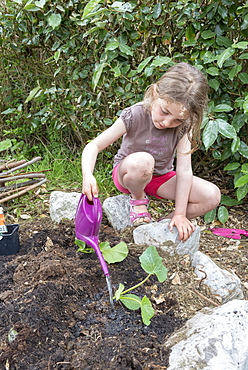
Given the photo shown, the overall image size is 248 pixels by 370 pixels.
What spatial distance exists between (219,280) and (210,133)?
2.72 ft

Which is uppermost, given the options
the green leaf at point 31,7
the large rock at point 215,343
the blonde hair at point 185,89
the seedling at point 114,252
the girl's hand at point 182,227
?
the green leaf at point 31,7

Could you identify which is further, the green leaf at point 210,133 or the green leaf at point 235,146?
the green leaf at point 235,146

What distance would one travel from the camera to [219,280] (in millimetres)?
1735

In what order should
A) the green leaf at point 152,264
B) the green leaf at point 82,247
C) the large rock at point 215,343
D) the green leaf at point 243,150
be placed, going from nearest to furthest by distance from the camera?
the large rock at point 215,343 → the green leaf at point 152,264 → the green leaf at point 82,247 → the green leaf at point 243,150

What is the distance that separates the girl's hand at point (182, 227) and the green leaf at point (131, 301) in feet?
1.69

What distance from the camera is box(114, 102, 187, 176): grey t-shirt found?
6.80 ft

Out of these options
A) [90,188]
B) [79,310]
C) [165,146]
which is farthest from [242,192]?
[79,310]

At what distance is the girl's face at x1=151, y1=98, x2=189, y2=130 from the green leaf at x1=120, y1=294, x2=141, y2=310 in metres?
0.87

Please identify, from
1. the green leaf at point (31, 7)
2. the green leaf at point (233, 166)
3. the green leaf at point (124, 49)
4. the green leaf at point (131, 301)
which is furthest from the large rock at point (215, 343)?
the green leaf at point (31, 7)

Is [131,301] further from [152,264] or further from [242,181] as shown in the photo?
[242,181]

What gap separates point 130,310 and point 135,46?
5.79 ft

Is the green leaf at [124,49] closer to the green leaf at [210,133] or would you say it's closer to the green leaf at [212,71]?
the green leaf at [212,71]

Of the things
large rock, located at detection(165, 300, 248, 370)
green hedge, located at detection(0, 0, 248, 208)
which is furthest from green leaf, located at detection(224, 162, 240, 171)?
large rock, located at detection(165, 300, 248, 370)

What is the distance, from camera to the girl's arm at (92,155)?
160cm
